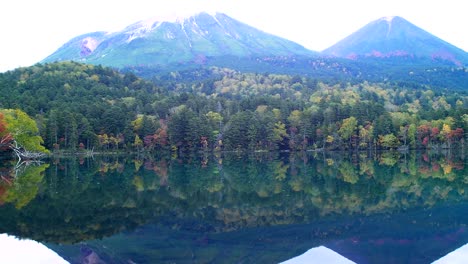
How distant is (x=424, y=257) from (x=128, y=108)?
100552mm

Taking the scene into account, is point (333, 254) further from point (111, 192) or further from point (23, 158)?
point (23, 158)

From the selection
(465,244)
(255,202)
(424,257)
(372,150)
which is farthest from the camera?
(372,150)

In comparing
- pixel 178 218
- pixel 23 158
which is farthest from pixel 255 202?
pixel 23 158

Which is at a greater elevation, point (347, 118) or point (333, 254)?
point (333, 254)

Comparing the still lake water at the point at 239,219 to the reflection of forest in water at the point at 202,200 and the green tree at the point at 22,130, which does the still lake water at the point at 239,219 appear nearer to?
the reflection of forest in water at the point at 202,200

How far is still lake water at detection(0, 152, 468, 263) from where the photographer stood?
59.2 feet

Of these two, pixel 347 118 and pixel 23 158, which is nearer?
pixel 23 158

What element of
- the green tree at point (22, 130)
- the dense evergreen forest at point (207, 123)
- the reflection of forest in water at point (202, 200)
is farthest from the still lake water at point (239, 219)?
the dense evergreen forest at point (207, 123)

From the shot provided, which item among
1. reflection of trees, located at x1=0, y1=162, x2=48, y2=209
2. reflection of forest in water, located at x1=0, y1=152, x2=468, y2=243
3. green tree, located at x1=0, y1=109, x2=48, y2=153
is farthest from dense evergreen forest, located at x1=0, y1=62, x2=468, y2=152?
reflection of forest in water, located at x1=0, y1=152, x2=468, y2=243

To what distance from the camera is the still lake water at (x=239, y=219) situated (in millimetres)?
18031

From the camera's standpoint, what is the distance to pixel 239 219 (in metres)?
24.4

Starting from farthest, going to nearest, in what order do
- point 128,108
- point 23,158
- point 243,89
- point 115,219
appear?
point 243,89 → point 128,108 → point 23,158 → point 115,219

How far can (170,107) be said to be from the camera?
11994 cm

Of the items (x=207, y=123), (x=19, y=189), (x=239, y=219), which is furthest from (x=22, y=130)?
(x=239, y=219)
